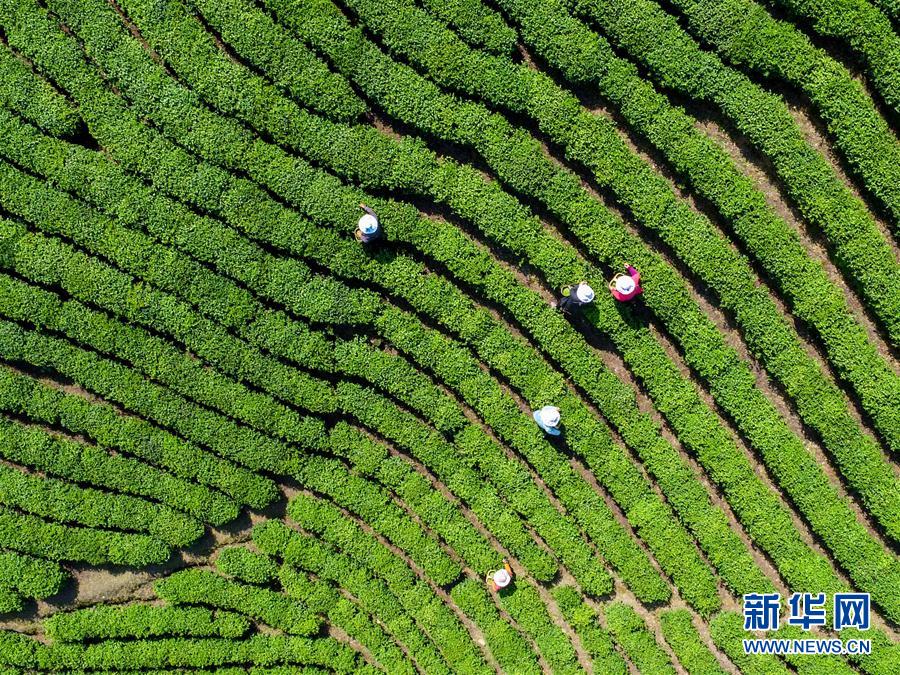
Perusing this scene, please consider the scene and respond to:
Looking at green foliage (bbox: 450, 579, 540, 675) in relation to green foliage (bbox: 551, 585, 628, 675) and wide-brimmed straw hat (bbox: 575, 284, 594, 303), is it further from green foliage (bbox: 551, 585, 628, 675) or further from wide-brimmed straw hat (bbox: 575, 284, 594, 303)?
wide-brimmed straw hat (bbox: 575, 284, 594, 303)

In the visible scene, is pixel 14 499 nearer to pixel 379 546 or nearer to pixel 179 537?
pixel 179 537

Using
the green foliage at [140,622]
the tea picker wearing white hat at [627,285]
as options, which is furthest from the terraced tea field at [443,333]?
the tea picker wearing white hat at [627,285]

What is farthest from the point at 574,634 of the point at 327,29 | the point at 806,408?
the point at 327,29

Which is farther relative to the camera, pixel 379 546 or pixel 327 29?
pixel 379 546

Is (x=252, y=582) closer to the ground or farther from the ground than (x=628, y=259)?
closer to the ground

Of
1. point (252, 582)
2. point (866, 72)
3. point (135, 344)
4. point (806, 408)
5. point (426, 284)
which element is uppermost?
point (866, 72)

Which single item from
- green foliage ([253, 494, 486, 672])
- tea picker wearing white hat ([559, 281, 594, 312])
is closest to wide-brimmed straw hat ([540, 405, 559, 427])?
tea picker wearing white hat ([559, 281, 594, 312])

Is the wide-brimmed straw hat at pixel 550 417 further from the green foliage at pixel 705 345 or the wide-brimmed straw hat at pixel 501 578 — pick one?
the wide-brimmed straw hat at pixel 501 578
